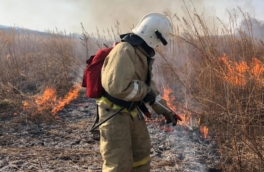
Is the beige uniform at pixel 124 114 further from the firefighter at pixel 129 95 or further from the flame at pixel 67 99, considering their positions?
the flame at pixel 67 99

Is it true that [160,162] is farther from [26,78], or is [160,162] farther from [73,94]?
[26,78]

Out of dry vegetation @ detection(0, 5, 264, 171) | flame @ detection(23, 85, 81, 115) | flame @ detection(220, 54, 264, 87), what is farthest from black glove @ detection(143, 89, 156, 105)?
flame @ detection(23, 85, 81, 115)

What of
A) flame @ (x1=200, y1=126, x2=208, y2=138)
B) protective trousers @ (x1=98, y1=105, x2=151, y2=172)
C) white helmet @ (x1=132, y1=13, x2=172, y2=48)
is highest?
white helmet @ (x1=132, y1=13, x2=172, y2=48)

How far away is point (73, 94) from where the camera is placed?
257 inches

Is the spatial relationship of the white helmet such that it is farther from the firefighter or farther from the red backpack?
the red backpack

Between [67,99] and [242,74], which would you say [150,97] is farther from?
[67,99]

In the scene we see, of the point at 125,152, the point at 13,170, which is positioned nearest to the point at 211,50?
the point at 125,152

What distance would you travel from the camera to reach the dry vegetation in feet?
8.36

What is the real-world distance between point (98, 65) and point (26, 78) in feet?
19.5

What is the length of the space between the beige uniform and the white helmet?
0.42ft

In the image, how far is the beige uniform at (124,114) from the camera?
2109 millimetres

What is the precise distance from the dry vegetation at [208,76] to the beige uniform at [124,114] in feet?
1.61

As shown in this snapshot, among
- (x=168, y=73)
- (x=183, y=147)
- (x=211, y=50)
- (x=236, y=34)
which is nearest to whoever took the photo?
(x=211, y=50)

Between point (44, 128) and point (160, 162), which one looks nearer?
point (160, 162)
